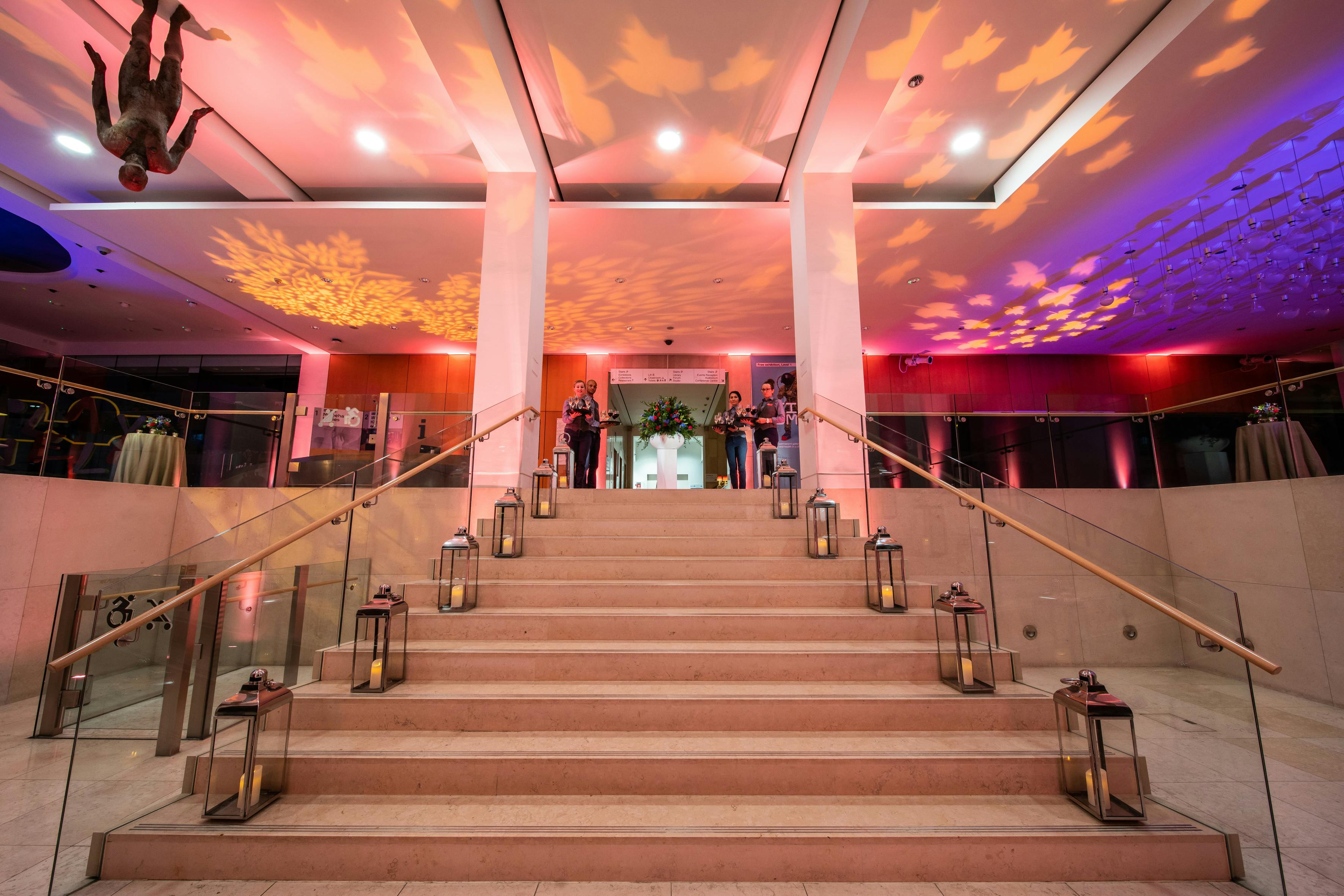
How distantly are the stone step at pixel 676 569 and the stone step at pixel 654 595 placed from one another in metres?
0.21

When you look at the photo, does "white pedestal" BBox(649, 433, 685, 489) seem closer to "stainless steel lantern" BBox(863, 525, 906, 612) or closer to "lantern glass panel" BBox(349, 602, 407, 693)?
"stainless steel lantern" BBox(863, 525, 906, 612)

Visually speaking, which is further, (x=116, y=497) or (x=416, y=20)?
(x=116, y=497)

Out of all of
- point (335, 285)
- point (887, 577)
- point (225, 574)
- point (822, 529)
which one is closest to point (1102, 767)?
point (887, 577)

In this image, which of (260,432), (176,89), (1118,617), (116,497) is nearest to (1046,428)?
(1118,617)

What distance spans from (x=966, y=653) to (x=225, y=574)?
11.6 feet

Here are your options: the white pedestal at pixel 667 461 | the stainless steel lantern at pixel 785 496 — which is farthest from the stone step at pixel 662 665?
the white pedestal at pixel 667 461

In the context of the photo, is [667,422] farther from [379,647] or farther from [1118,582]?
[1118,582]

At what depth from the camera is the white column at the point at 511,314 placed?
584 cm

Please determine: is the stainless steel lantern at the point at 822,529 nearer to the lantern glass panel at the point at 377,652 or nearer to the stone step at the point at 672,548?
the stone step at the point at 672,548

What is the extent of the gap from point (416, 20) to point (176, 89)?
6.39ft

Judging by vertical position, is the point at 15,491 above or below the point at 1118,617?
above

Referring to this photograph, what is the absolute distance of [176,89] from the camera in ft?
14.1

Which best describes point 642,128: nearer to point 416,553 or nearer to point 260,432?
point 416,553

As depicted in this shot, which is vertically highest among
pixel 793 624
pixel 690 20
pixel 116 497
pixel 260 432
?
pixel 690 20
